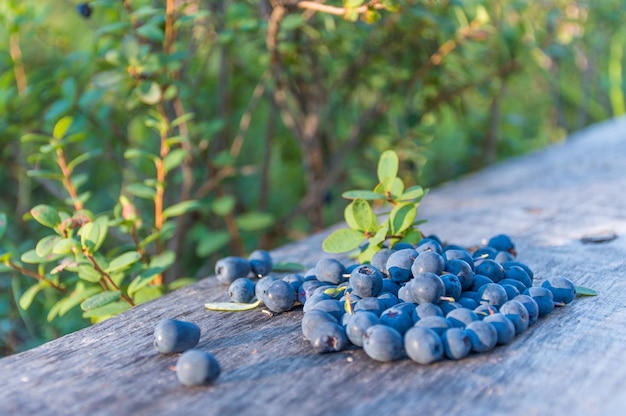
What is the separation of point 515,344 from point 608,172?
1.58 metres

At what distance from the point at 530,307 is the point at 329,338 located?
1.05ft

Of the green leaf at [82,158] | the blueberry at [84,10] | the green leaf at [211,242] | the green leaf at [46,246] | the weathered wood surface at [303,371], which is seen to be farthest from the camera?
the green leaf at [211,242]

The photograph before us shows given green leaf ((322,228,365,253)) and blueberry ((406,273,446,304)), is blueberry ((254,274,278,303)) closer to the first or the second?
green leaf ((322,228,365,253))

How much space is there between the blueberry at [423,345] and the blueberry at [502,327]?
0.09 metres

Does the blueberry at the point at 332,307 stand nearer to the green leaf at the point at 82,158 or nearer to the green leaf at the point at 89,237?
the green leaf at the point at 89,237

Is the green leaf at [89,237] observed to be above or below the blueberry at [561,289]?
above

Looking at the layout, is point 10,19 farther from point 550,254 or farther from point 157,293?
point 550,254

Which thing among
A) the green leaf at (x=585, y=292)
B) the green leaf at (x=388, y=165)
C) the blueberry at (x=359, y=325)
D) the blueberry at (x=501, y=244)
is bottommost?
the green leaf at (x=585, y=292)

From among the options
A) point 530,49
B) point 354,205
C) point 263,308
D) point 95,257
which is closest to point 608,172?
point 530,49

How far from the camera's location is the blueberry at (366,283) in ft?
3.42

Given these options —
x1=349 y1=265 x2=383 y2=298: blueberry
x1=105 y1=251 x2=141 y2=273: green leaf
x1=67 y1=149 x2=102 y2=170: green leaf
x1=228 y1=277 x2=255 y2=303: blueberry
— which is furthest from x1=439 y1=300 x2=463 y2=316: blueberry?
x1=67 y1=149 x2=102 y2=170: green leaf

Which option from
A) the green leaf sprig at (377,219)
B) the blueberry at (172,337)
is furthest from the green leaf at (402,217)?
the blueberry at (172,337)

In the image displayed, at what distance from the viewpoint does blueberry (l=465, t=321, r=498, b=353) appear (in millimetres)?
914

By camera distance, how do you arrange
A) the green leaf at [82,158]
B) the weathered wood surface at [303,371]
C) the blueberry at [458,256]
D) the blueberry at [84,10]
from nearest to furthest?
the weathered wood surface at [303,371] < the blueberry at [458,256] < the green leaf at [82,158] < the blueberry at [84,10]
